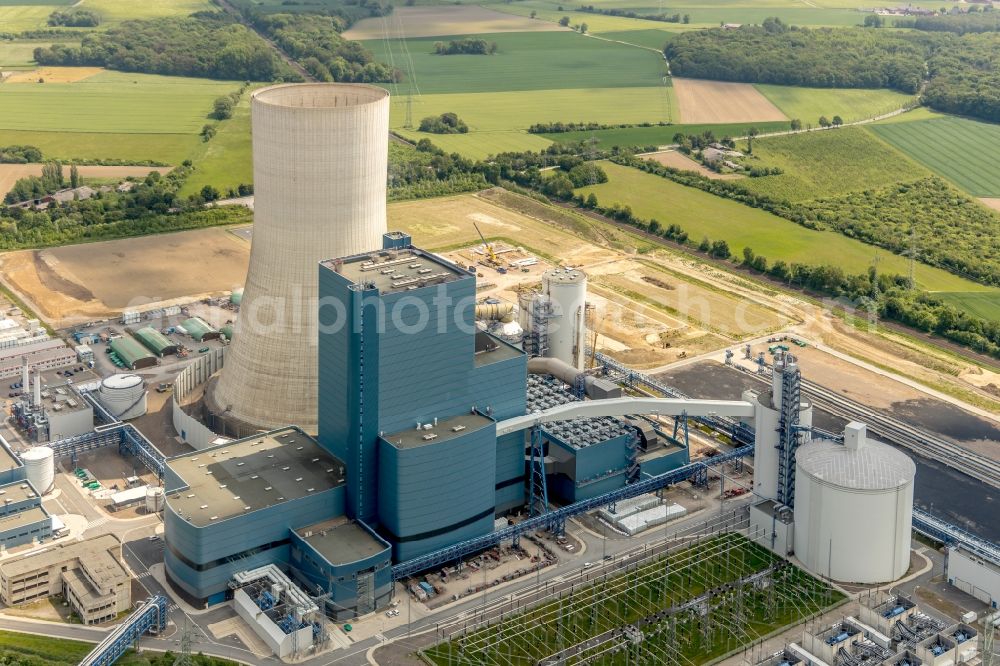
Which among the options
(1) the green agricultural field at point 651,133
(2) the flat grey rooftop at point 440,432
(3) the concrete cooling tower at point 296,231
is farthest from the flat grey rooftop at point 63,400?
(1) the green agricultural field at point 651,133

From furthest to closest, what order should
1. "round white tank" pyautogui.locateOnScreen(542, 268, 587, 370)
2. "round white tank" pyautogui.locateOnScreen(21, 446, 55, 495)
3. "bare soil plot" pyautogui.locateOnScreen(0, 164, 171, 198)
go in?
"bare soil plot" pyautogui.locateOnScreen(0, 164, 171, 198), "round white tank" pyautogui.locateOnScreen(542, 268, 587, 370), "round white tank" pyautogui.locateOnScreen(21, 446, 55, 495)

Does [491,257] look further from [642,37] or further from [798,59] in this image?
[642,37]

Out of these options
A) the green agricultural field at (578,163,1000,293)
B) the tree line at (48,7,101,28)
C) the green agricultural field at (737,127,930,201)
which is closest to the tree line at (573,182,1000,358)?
the green agricultural field at (578,163,1000,293)

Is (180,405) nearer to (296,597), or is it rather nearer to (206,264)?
(296,597)

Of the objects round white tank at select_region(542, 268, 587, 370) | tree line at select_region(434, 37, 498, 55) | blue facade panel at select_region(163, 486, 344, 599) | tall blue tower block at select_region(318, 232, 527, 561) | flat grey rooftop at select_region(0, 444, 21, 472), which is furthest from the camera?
tree line at select_region(434, 37, 498, 55)

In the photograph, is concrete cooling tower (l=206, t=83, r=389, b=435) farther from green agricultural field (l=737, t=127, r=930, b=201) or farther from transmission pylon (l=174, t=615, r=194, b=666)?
green agricultural field (l=737, t=127, r=930, b=201)

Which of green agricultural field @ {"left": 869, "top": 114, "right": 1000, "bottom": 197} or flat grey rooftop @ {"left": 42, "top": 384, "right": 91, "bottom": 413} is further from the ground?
green agricultural field @ {"left": 869, "top": 114, "right": 1000, "bottom": 197}

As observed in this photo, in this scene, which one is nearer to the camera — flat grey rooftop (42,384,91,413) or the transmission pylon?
the transmission pylon
